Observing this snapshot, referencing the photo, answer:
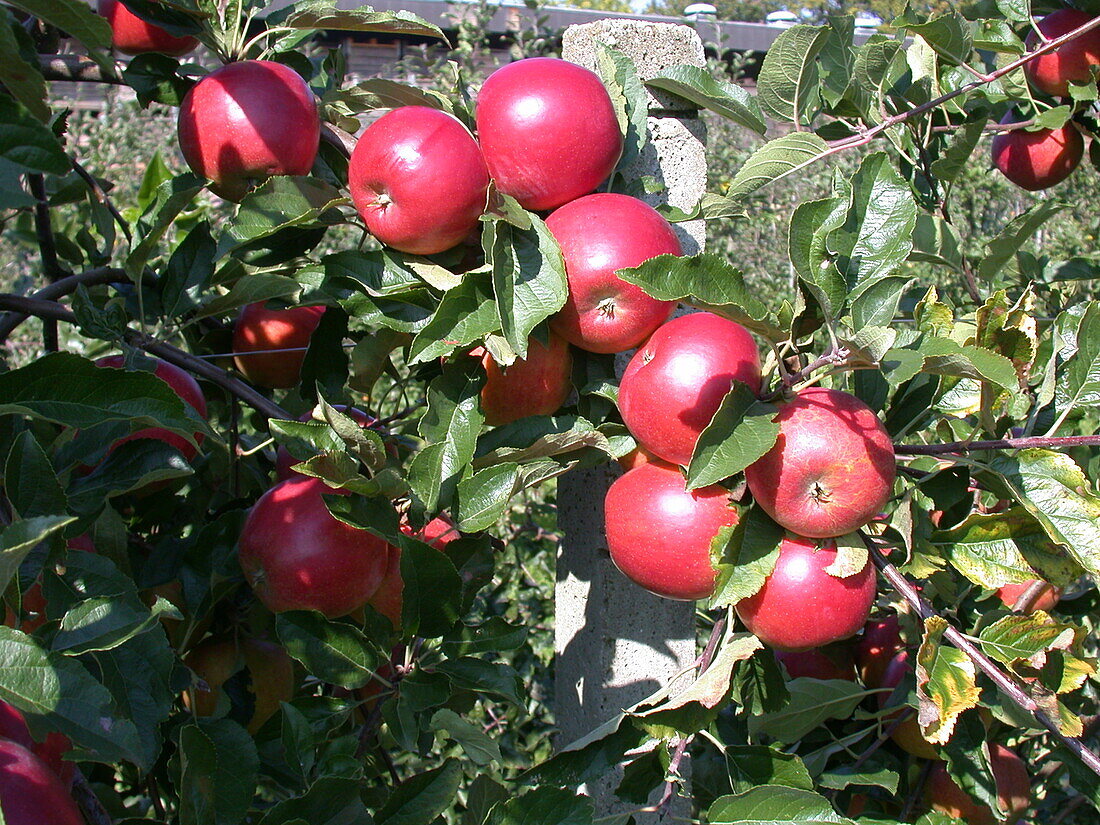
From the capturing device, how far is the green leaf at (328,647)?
80 cm

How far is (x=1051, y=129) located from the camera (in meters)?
1.27

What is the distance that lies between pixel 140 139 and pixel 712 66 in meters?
2.41

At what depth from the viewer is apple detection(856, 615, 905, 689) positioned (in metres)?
1.16

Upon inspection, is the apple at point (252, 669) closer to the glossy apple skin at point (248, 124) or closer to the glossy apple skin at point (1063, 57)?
the glossy apple skin at point (248, 124)

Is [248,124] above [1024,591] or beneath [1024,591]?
above

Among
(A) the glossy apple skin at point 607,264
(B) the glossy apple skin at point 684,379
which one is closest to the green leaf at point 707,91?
(A) the glossy apple skin at point 607,264

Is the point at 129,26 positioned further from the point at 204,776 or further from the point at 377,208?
the point at 204,776

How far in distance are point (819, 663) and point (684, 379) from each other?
0.58m

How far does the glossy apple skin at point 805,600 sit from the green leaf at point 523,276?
0.28 meters

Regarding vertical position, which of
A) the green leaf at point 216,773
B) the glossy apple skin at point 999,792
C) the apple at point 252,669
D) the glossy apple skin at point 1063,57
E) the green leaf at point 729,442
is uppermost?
the glossy apple skin at point 1063,57

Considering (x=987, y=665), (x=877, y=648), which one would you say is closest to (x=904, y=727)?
(x=877, y=648)

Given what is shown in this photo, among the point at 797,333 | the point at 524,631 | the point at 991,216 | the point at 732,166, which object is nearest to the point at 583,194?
the point at 797,333

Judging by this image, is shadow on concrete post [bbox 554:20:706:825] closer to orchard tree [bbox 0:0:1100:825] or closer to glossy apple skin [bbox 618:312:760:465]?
orchard tree [bbox 0:0:1100:825]

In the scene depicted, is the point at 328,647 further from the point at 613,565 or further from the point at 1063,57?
the point at 1063,57
